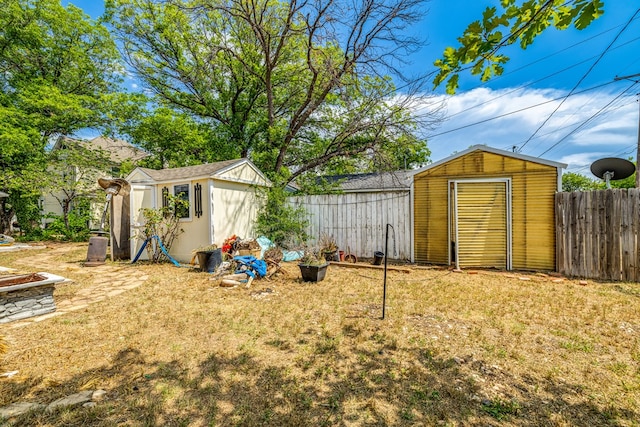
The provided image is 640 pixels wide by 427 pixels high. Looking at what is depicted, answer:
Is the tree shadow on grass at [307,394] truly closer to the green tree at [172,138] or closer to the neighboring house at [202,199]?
the neighboring house at [202,199]

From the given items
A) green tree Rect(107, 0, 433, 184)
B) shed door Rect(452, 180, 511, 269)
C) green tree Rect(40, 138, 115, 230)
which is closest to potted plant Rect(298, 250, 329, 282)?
shed door Rect(452, 180, 511, 269)

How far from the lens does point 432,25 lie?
8125mm

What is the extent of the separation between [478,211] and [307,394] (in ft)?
21.4

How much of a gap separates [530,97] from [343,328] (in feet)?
44.3

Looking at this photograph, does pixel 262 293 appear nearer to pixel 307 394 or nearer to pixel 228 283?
pixel 228 283

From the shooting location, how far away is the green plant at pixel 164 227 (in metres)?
7.77

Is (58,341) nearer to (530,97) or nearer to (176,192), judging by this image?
(176,192)

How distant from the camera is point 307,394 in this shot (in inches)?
88.7

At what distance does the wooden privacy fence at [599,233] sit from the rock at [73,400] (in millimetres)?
8471

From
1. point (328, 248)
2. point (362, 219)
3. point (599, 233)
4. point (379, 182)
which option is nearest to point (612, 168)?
point (599, 233)

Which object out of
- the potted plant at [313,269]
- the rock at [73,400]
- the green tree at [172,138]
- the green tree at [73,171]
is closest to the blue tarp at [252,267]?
the potted plant at [313,269]

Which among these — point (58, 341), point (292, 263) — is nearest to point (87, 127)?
point (292, 263)

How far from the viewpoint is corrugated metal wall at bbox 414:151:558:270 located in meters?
6.55

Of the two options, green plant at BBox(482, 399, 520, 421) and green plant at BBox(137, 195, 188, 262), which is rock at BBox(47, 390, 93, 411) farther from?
green plant at BBox(137, 195, 188, 262)
